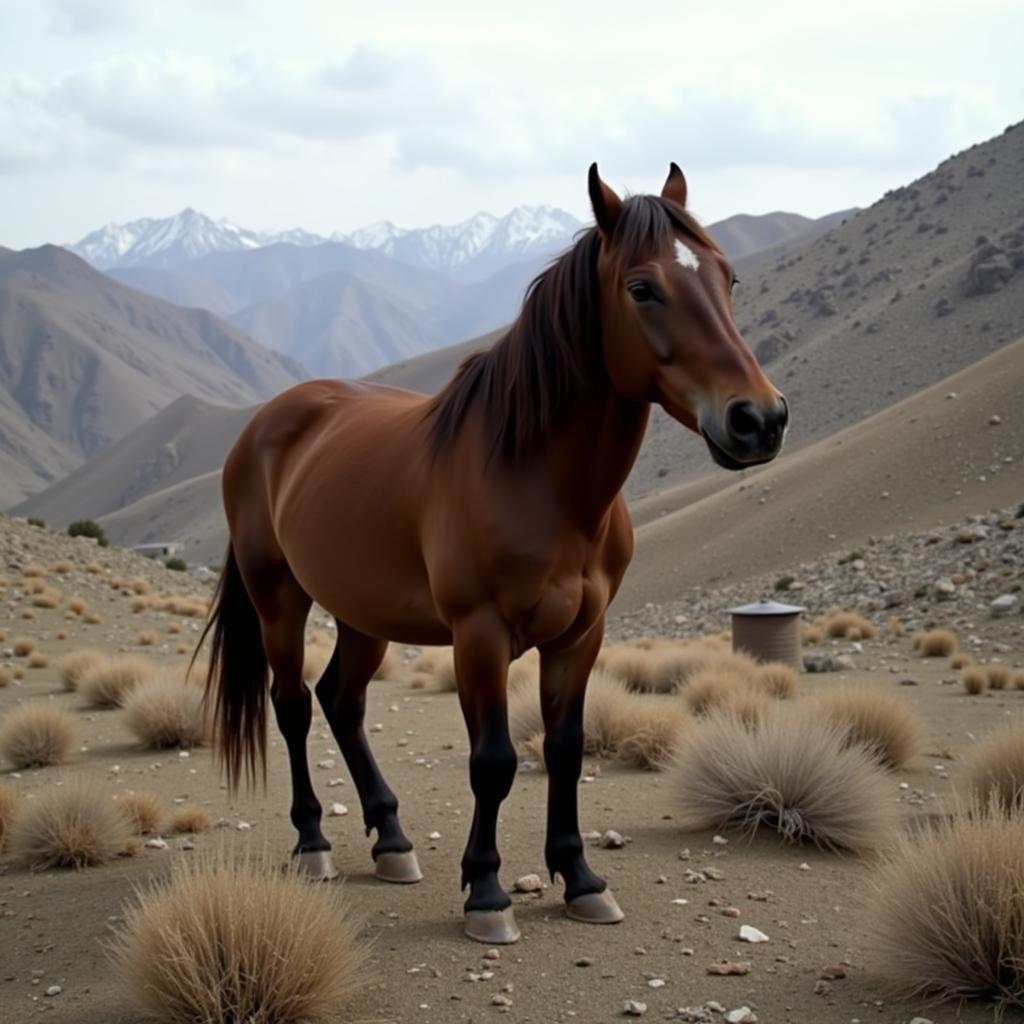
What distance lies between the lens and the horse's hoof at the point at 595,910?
5.89 metres

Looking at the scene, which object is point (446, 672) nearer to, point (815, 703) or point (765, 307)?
point (815, 703)

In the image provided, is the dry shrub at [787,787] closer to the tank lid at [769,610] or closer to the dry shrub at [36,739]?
the dry shrub at [36,739]

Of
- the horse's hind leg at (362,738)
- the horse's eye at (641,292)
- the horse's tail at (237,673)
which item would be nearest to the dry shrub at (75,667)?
the horse's tail at (237,673)

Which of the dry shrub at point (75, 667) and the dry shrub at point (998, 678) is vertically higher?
the dry shrub at point (75, 667)

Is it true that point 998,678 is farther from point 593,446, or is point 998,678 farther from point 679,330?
point 679,330

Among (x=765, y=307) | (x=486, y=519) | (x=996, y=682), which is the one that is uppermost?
(x=765, y=307)

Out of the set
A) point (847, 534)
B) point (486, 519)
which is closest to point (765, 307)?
point (847, 534)

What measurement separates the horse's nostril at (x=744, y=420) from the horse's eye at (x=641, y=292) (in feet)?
2.21

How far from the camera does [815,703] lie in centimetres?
995

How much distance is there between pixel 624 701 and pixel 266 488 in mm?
4414

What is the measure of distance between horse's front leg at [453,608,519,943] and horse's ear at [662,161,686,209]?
199 centimetres

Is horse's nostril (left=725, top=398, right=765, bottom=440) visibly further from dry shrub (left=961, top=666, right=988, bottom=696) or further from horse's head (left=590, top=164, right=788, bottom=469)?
dry shrub (left=961, top=666, right=988, bottom=696)

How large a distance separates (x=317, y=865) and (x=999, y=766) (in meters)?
3.94

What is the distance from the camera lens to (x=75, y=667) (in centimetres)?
1655
